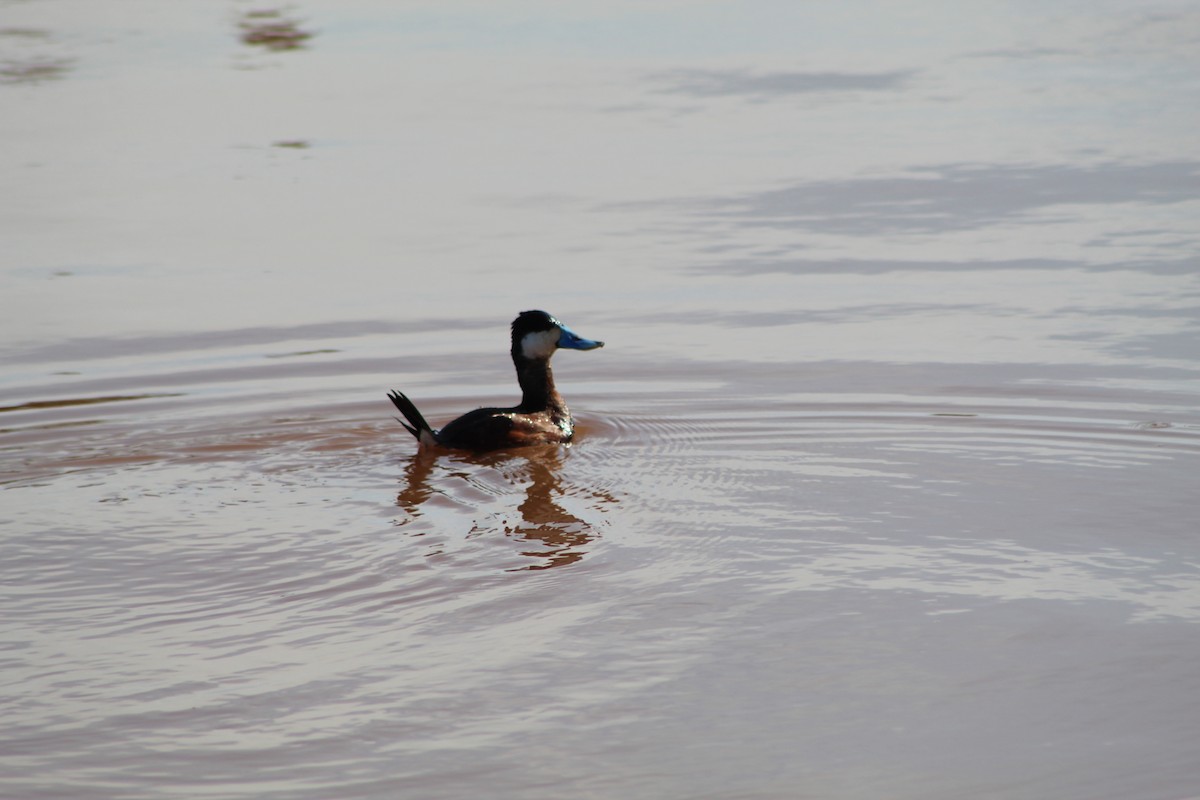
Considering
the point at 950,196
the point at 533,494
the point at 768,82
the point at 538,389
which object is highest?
the point at 768,82

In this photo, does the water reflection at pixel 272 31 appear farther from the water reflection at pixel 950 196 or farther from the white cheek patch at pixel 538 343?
the white cheek patch at pixel 538 343

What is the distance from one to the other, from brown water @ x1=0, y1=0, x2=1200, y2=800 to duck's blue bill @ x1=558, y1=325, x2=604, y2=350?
1.22 feet

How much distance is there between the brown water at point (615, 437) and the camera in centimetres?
525

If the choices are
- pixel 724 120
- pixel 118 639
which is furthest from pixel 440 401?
pixel 724 120

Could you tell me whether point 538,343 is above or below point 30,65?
below

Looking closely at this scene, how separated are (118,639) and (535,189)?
9.38 meters

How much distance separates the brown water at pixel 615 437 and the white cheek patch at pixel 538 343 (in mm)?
466

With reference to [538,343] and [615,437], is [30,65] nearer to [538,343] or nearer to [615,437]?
[538,343]

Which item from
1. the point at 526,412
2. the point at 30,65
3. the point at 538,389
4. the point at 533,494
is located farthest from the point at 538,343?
the point at 30,65

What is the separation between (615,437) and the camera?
30.6 feet

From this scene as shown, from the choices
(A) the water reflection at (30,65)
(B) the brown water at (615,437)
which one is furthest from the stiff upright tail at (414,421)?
(A) the water reflection at (30,65)

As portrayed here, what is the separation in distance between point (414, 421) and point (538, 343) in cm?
122

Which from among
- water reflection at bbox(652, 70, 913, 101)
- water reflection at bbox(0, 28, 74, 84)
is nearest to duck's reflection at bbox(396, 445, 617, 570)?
water reflection at bbox(652, 70, 913, 101)

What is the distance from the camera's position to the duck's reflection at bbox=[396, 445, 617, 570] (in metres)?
7.18
